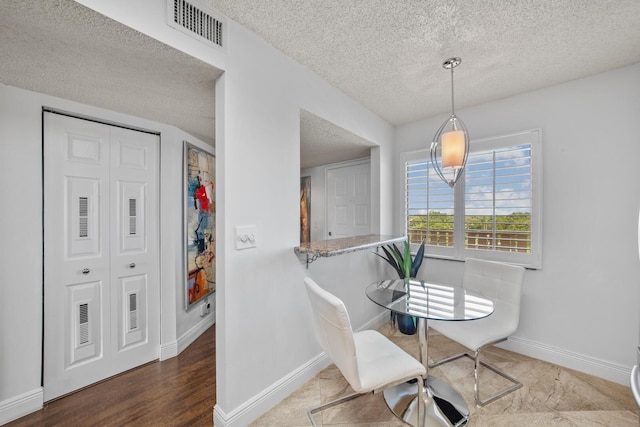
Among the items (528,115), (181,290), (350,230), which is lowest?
(181,290)

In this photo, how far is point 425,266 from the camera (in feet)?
9.73

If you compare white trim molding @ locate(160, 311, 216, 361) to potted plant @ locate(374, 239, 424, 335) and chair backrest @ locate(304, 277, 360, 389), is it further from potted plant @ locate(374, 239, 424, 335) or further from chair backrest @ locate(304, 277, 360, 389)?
potted plant @ locate(374, 239, 424, 335)

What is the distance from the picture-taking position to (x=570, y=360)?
2.14 m

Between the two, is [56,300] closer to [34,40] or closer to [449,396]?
[34,40]

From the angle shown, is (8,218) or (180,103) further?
(180,103)

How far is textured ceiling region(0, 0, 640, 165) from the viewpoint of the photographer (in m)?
1.19

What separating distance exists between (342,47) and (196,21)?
35.7 inches

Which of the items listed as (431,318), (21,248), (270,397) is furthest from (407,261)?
(21,248)

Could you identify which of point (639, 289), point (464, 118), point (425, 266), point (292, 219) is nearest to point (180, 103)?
point (292, 219)

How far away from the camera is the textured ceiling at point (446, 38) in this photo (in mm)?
1404

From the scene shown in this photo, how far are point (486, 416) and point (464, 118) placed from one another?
8.51 ft

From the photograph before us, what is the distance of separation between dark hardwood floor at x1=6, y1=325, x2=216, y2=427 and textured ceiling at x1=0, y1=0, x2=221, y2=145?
209cm

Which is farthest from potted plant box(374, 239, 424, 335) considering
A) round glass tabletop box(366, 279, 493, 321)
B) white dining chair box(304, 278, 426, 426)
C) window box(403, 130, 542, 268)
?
white dining chair box(304, 278, 426, 426)

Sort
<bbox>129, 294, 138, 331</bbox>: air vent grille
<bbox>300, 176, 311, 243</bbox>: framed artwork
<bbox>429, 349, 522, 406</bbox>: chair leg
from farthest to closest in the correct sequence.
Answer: <bbox>300, 176, 311, 243</bbox>: framed artwork
<bbox>129, 294, 138, 331</bbox>: air vent grille
<bbox>429, 349, 522, 406</bbox>: chair leg
